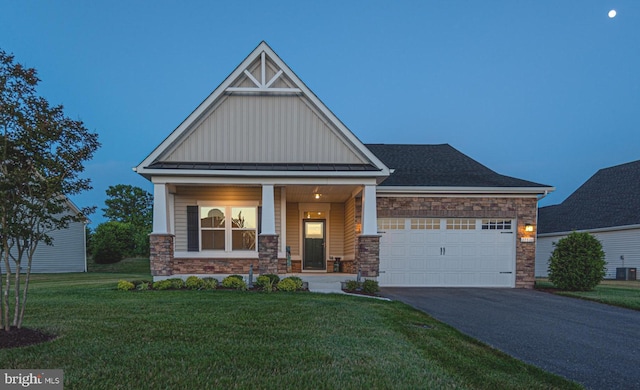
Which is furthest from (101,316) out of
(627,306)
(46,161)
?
(627,306)

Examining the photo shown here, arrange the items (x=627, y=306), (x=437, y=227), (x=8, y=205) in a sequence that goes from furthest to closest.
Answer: (x=437, y=227) → (x=627, y=306) → (x=8, y=205)

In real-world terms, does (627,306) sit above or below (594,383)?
below

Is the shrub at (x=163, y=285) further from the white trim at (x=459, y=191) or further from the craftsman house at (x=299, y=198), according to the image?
the white trim at (x=459, y=191)

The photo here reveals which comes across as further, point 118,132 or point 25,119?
point 118,132

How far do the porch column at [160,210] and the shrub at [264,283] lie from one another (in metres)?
3.17

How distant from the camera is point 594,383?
3654 mm

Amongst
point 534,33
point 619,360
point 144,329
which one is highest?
point 534,33

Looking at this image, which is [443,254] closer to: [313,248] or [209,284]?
[313,248]

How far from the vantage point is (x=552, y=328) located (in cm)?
606

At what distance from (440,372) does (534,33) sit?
39731 mm

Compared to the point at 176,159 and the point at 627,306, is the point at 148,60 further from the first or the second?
the point at 627,306

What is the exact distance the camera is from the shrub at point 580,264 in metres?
10.6

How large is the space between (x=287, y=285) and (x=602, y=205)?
2001 centimetres

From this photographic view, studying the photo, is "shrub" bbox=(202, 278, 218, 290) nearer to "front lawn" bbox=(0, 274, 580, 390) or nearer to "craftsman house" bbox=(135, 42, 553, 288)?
"craftsman house" bbox=(135, 42, 553, 288)
